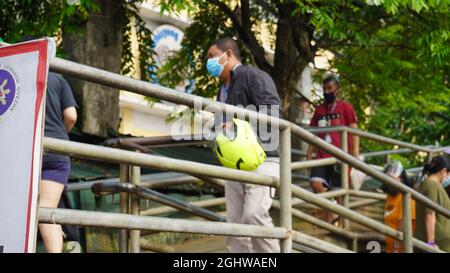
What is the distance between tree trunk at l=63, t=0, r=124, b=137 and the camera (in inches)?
368

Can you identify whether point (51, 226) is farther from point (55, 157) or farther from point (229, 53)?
point (229, 53)

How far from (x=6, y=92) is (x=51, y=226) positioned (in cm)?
167

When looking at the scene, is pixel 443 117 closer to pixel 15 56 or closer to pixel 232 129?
pixel 232 129

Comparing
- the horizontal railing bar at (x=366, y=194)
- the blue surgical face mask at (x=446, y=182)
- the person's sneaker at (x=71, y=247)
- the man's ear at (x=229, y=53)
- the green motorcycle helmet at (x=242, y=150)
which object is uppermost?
the man's ear at (x=229, y=53)

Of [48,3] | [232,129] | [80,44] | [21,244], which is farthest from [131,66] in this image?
[21,244]

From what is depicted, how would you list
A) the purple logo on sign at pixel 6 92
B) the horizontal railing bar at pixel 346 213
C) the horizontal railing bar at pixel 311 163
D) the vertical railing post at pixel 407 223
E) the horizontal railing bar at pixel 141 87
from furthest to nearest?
1. the horizontal railing bar at pixel 311 163
2. the vertical railing post at pixel 407 223
3. the horizontal railing bar at pixel 346 213
4. the horizontal railing bar at pixel 141 87
5. the purple logo on sign at pixel 6 92

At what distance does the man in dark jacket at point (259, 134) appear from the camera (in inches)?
213

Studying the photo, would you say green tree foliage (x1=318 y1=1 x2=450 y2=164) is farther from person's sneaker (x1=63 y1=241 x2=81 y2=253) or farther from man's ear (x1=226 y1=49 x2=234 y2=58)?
person's sneaker (x1=63 y1=241 x2=81 y2=253)

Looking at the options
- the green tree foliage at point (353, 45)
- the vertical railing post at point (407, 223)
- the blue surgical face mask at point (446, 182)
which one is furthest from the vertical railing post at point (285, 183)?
the green tree foliage at point (353, 45)

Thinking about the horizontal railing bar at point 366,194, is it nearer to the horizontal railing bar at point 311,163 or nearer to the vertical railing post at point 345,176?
the vertical railing post at point 345,176

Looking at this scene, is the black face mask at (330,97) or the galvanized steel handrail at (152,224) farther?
the black face mask at (330,97)

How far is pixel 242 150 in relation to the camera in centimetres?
502

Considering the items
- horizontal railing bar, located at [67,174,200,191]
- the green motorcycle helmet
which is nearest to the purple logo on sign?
the green motorcycle helmet

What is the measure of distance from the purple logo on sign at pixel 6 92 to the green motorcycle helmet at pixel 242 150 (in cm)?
183
